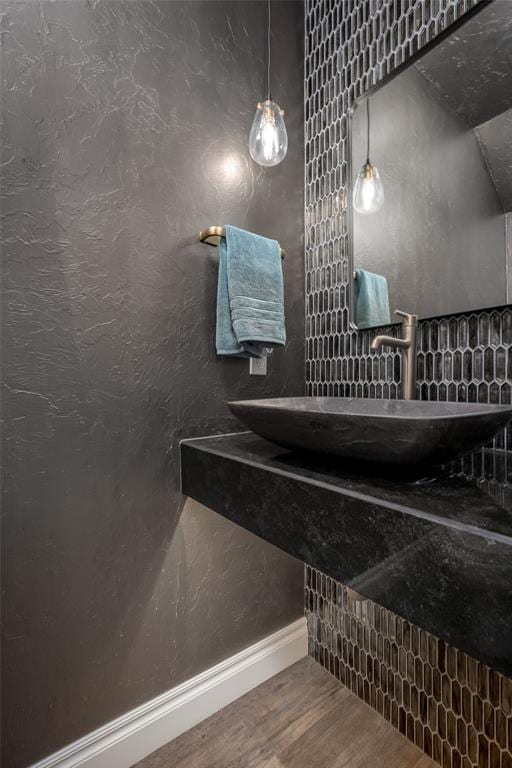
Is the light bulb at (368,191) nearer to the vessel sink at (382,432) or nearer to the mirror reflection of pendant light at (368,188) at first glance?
the mirror reflection of pendant light at (368,188)

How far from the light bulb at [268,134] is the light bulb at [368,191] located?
0.98 feet

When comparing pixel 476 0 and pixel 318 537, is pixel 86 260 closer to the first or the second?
pixel 318 537

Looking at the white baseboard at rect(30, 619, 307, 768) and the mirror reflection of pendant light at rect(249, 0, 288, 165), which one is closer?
the white baseboard at rect(30, 619, 307, 768)

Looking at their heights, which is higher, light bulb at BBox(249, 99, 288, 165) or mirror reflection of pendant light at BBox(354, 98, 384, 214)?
light bulb at BBox(249, 99, 288, 165)

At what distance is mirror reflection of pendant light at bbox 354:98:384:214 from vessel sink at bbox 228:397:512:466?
77 cm

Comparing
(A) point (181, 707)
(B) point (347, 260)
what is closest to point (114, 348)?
(B) point (347, 260)

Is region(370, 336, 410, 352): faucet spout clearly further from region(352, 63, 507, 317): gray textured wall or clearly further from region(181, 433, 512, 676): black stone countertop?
region(181, 433, 512, 676): black stone countertop

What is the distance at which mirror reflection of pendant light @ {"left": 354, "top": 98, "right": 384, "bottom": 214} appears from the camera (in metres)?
1.25

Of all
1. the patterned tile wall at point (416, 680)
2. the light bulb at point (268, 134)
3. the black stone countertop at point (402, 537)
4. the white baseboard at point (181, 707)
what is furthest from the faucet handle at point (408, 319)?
the white baseboard at point (181, 707)

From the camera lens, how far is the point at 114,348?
1052 mm

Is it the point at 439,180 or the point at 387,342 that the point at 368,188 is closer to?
the point at 439,180

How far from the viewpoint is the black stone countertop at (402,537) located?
18.6 inches

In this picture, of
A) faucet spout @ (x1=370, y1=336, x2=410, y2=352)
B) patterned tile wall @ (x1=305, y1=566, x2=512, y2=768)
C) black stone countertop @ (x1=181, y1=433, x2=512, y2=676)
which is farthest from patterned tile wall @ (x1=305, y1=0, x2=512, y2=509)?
patterned tile wall @ (x1=305, y1=566, x2=512, y2=768)

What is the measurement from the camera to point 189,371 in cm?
121
